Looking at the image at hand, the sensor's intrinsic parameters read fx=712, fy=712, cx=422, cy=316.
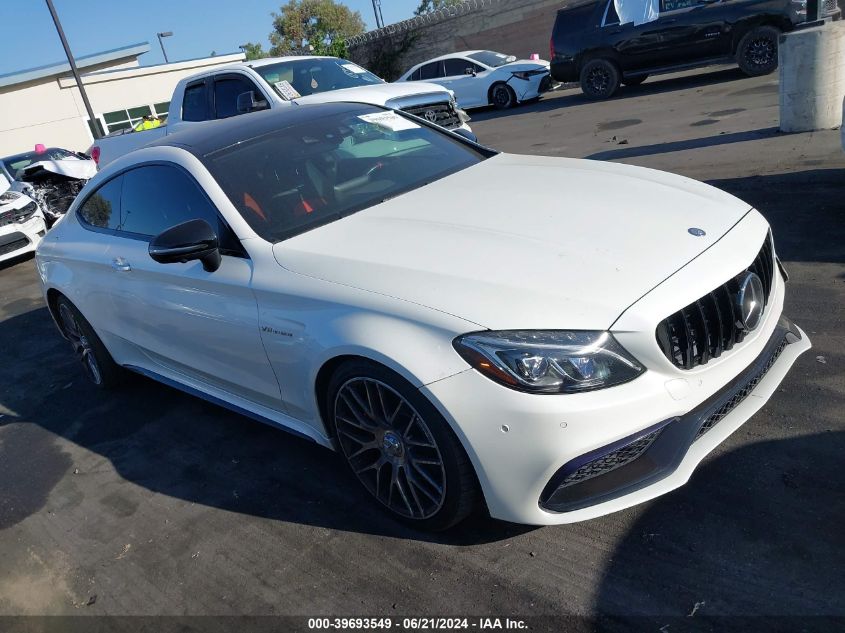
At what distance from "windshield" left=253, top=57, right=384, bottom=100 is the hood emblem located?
7.45 m

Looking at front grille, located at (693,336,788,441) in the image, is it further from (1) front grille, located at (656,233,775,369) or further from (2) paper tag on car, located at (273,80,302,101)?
(2) paper tag on car, located at (273,80,302,101)

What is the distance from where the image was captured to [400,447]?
113 inches

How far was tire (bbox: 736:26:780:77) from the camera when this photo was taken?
1280cm

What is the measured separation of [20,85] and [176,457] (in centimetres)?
3125

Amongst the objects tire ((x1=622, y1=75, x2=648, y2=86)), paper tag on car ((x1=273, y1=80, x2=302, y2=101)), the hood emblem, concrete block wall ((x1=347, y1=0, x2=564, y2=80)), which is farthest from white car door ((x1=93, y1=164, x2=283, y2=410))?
concrete block wall ((x1=347, y1=0, x2=564, y2=80))

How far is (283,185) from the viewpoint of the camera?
362 centimetres

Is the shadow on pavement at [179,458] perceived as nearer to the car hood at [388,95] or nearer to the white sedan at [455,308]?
the white sedan at [455,308]

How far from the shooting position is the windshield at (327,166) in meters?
3.48

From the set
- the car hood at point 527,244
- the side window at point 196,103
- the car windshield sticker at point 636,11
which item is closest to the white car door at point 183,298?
the car hood at point 527,244

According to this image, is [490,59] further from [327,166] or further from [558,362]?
[558,362]

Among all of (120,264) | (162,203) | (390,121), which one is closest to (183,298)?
(162,203)

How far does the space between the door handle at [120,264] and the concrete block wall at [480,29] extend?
23.9 metres

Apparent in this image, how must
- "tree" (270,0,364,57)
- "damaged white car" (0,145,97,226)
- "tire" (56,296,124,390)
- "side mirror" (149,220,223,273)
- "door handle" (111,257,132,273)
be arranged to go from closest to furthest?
"side mirror" (149,220,223,273)
"door handle" (111,257,132,273)
"tire" (56,296,124,390)
"damaged white car" (0,145,97,226)
"tree" (270,0,364,57)

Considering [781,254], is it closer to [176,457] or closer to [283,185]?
[283,185]
